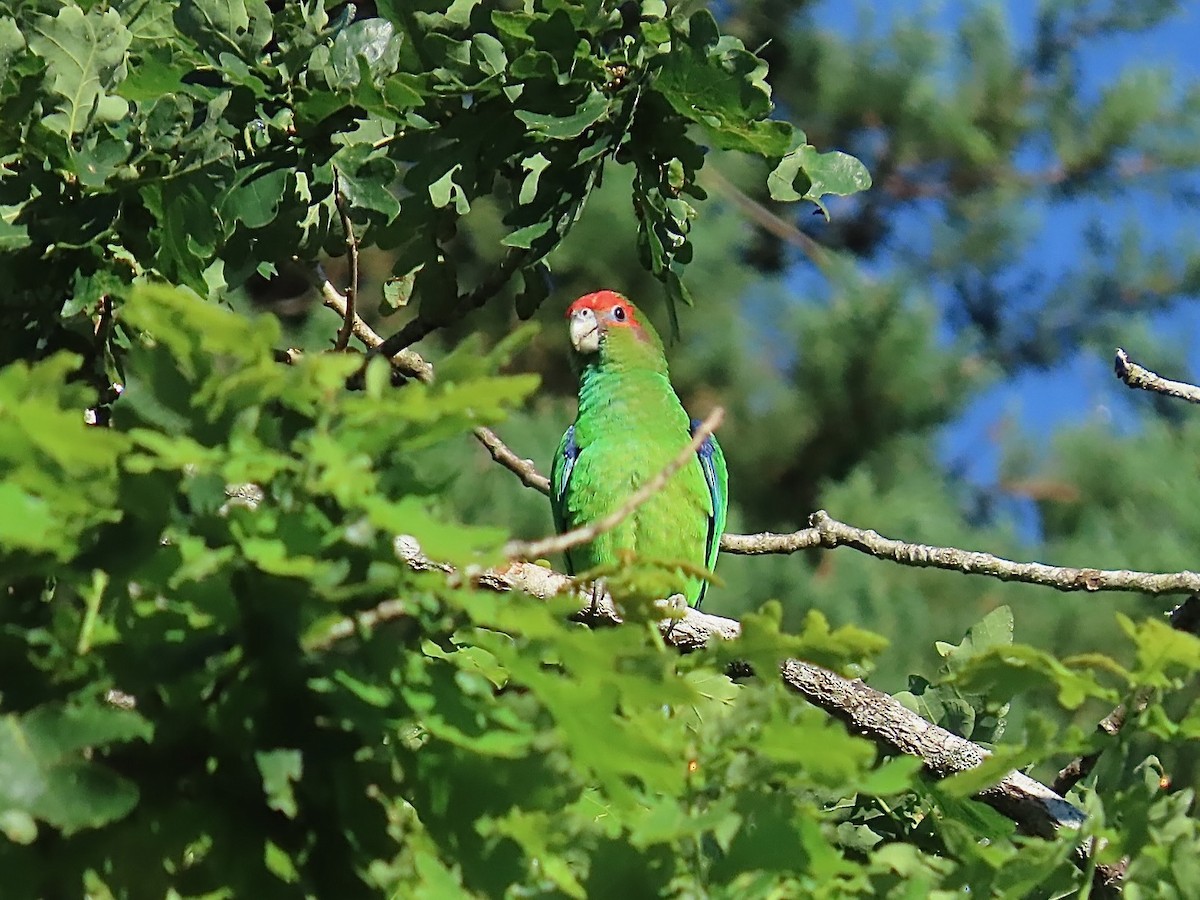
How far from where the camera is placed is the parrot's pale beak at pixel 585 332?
2566 mm

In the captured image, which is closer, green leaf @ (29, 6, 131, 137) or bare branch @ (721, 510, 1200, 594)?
green leaf @ (29, 6, 131, 137)

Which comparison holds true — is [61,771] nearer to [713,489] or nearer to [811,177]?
[811,177]

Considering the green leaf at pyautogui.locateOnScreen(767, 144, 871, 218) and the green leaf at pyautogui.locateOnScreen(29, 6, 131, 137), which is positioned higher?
the green leaf at pyautogui.locateOnScreen(29, 6, 131, 137)

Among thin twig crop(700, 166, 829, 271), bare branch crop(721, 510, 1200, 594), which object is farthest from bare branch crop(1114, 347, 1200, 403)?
thin twig crop(700, 166, 829, 271)

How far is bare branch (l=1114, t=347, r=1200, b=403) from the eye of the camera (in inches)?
51.4

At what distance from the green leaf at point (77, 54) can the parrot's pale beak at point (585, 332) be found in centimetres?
161

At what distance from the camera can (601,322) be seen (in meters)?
2.58


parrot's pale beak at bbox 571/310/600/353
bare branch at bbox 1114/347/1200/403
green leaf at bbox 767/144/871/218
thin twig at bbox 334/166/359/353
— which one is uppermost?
green leaf at bbox 767/144/871/218

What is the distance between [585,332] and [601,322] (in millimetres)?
35

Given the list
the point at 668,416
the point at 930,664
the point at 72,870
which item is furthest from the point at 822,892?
the point at 930,664

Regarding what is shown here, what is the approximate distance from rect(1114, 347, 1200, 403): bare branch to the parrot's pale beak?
1.28 meters

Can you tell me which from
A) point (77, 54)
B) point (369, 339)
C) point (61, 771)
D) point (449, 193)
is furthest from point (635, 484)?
point (61, 771)

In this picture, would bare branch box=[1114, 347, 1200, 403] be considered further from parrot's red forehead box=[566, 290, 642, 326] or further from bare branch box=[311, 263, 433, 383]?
parrot's red forehead box=[566, 290, 642, 326]

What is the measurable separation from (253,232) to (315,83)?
0.46ft
